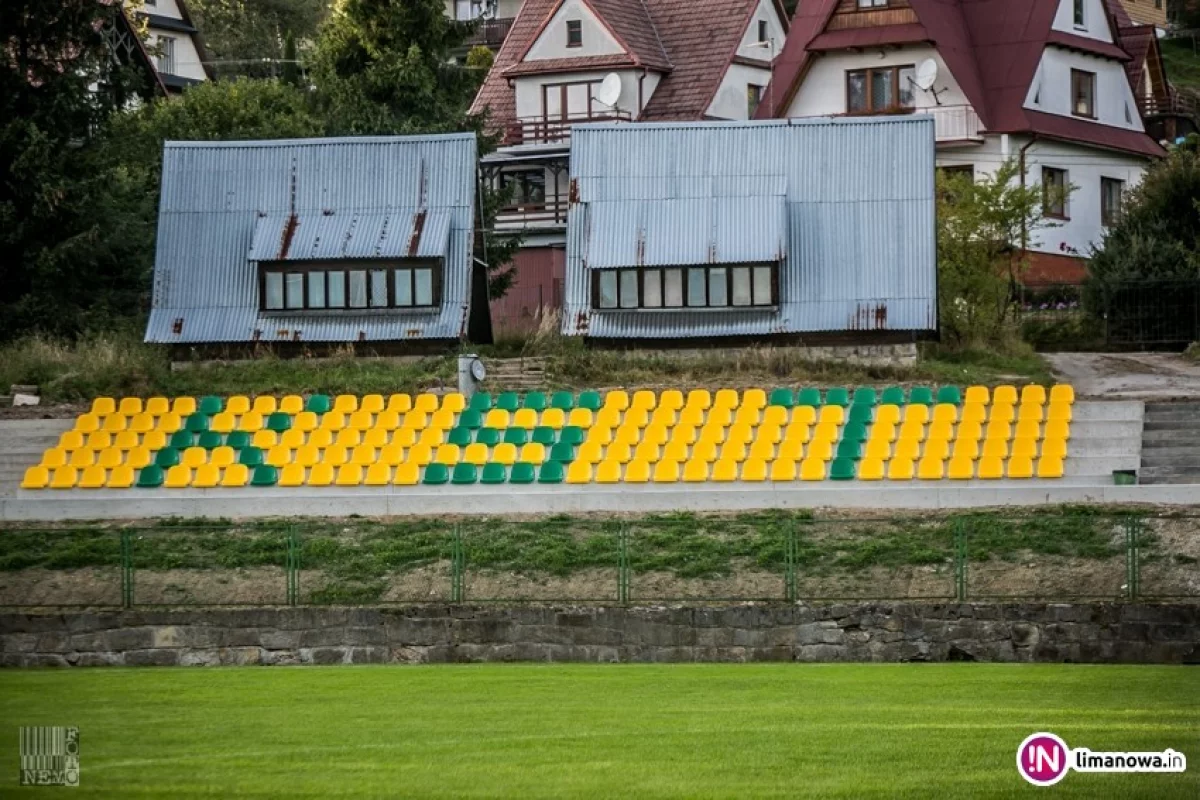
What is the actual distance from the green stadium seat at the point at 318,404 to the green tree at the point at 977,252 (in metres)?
13.6

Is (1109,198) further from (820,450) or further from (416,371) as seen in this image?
(820,450)

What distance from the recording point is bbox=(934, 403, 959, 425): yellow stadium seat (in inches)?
1335

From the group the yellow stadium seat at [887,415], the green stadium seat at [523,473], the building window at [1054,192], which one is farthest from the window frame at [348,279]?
the building window at [1054,192]

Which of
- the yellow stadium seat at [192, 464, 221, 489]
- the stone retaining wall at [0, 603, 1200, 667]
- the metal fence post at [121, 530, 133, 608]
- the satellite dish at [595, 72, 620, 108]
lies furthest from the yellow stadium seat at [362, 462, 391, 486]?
the satellite dish at [595, 72, 620, 108]

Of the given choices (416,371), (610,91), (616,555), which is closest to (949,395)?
(616,555)

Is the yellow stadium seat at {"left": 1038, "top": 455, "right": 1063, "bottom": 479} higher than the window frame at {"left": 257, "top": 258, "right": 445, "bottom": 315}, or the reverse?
the window frame at {"left": 257, "top": 258, "right": 445, "bottom": 315}

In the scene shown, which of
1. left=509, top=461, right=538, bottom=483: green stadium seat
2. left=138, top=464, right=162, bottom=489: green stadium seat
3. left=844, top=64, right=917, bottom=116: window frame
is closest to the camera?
left=509, top=461, right=538, bottom=483: green stadium seat

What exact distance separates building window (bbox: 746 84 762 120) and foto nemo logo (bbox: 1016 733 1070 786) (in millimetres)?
47329

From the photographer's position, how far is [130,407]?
3803cm

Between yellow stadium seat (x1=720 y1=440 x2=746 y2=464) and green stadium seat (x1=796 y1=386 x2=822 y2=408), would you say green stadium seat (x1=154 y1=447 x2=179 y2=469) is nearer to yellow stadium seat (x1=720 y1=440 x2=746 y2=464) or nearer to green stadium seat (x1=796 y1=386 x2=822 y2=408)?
yellow stadium seat (x1=720 y1=440 x2=746 y2=464)

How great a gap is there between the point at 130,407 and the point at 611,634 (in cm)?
1493

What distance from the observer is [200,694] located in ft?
71.3

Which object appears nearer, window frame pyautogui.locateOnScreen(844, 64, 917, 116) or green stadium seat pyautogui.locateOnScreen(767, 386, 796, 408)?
green stadium seat pyautogui.locateOnScreen(767, 386, 796, 408)

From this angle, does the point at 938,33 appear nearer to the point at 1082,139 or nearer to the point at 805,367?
the point at 1082,139
